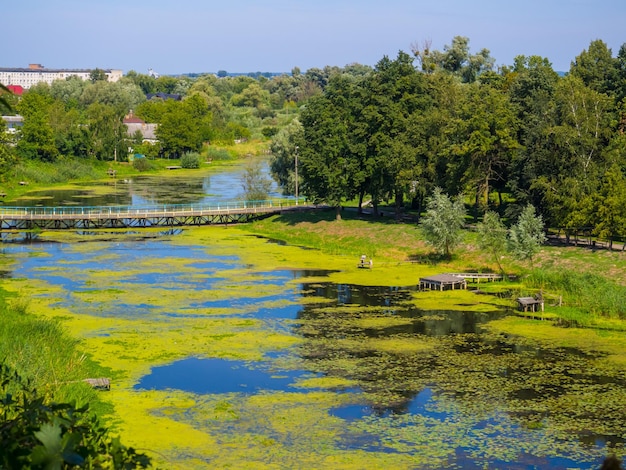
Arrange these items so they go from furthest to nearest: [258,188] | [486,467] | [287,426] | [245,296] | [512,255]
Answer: [258,188] → [512,255] → [245,296] → [287,426] → [486,467]

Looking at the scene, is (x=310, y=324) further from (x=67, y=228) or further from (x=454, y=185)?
(x=67, y=228)

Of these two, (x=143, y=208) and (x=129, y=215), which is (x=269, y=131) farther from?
(x=129, y=215)

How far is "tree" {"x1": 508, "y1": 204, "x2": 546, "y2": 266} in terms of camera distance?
57406mm

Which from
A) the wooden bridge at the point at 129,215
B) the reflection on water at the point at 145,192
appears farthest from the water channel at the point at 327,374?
the reflection on water at the point at 145,192

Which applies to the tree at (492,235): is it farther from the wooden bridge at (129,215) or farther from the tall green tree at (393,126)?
the wooden bridge at (129,215)

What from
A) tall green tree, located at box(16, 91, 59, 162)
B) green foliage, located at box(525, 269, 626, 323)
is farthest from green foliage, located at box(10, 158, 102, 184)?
green foliage, located at box(525, 269, 626, 323)

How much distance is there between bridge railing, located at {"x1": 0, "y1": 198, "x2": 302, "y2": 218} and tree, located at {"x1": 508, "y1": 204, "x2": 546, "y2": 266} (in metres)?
34.6

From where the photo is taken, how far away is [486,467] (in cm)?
2802

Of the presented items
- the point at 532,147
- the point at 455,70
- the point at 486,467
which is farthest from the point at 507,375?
the point at 455,70

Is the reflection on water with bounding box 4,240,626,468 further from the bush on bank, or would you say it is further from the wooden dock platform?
the bush on bank

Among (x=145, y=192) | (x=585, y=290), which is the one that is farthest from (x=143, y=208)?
(x=585, y=290)

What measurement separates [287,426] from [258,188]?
68081 millimetres

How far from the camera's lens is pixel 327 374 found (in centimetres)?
3778

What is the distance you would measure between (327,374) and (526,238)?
79.5 feet
